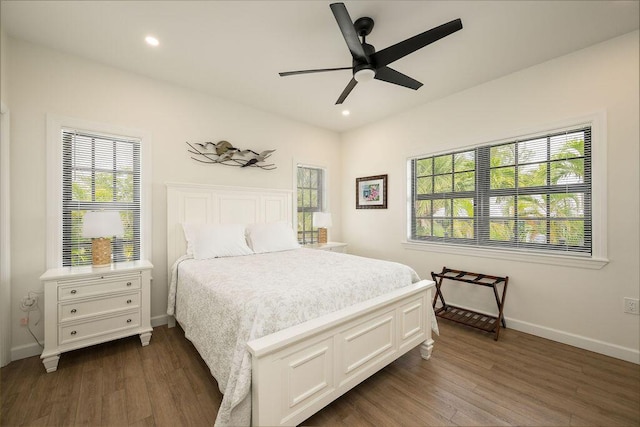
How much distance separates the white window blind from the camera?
2.60 m

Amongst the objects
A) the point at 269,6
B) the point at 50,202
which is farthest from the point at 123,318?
the point at 269,6

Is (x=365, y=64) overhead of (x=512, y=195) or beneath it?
overhead

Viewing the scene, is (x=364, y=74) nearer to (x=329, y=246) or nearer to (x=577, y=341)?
(x=329, y=246)

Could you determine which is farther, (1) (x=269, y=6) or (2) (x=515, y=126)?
(2) (x=515, y=126)

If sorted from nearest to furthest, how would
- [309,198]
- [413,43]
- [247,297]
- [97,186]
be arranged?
[247,297] < [413,43] < [97,186] < [309,198]

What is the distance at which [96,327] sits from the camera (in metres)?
2.28

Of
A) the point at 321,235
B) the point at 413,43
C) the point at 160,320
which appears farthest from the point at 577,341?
the point at 160,320

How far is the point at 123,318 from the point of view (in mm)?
2400

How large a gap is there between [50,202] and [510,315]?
4.80 m

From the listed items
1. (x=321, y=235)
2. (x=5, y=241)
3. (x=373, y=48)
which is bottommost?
(x=321, y=235)

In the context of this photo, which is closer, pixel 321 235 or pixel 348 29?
pixel 348 29

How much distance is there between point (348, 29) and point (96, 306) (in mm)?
2954

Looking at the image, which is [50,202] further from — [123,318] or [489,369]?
[489,369]

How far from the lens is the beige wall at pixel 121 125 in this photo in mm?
2330
